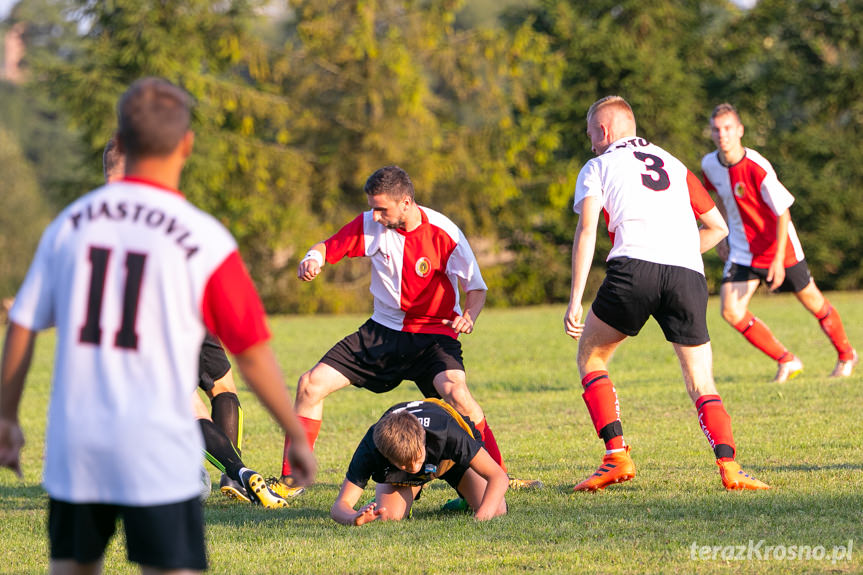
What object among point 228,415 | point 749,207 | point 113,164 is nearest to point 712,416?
point 228,415

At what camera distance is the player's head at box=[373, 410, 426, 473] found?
16.8 feet

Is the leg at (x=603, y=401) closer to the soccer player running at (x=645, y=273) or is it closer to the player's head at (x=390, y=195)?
the soccer player running at (x=645, y=273)

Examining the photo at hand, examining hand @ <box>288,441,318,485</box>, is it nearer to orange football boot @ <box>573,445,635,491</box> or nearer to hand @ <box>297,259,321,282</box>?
hand @ <box>297,259,321,282</box>

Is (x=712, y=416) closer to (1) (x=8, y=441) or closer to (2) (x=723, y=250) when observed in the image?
(1) (x=8, y=441)

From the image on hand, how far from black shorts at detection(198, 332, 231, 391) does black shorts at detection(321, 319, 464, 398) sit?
72cm

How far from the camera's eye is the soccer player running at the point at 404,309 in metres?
6.43

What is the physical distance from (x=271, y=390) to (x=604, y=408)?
356 cm

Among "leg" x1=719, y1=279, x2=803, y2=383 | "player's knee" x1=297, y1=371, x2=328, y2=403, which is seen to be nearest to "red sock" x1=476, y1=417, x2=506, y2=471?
"player's knee" x1=297, y1=371, x2=328, y2=403

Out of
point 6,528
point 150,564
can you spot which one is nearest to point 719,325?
point 6,528

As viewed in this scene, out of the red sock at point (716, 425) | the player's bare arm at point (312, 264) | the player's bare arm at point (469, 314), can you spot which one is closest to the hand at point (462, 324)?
the player's bare arm at point (469, 314)

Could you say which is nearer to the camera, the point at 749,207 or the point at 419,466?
the point at 419,466

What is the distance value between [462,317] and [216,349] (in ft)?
5.06

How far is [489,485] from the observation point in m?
5.54

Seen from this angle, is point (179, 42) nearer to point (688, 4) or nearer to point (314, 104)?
point (314, 104)
